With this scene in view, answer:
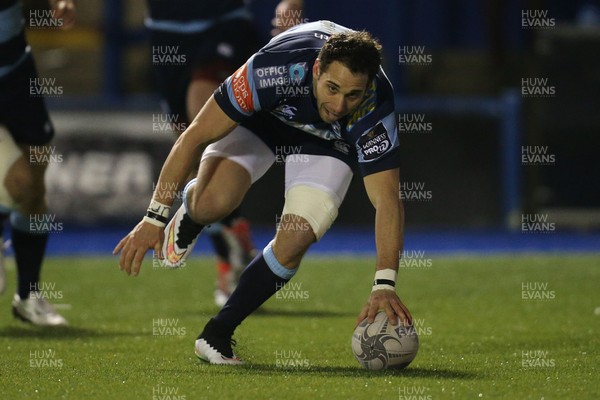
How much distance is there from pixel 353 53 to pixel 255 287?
1209 mm

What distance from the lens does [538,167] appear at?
13.4m

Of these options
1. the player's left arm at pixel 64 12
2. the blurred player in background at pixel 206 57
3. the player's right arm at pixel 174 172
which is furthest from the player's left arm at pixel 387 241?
the blurred player in background at pixel 206 57

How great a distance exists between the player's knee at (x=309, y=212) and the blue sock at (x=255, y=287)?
18 cm

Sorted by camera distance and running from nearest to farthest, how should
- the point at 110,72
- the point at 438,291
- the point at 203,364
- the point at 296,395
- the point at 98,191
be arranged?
1. the point at 296,395
2. the point at 203,364
3. the point at 438,291
4. the point at 98,191
5. the point at 110,72

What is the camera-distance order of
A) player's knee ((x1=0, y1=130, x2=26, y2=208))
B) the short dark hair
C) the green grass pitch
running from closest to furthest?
the green grass pitch → the short dark hair → player's knee ((x1=0, y1=130, x2=26, y2=208))

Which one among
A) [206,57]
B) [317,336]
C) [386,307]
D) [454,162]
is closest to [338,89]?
[386,307]

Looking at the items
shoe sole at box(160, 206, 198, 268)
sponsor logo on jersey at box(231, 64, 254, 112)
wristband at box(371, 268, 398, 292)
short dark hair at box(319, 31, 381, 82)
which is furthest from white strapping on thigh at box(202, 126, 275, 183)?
wristband at box(371, 268, 398, 292)

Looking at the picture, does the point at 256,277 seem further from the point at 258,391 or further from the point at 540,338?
the point at 540,338

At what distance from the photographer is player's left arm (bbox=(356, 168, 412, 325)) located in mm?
5176

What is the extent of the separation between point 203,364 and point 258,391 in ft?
2.88

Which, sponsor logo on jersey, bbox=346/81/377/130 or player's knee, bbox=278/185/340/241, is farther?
player's knee, bbox=278/185/340/241

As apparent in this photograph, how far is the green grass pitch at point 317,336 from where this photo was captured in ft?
16.0

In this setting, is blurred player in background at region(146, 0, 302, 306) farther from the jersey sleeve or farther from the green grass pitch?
the jersey sleeve

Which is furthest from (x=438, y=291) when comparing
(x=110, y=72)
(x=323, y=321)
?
(x=110, y=72)
